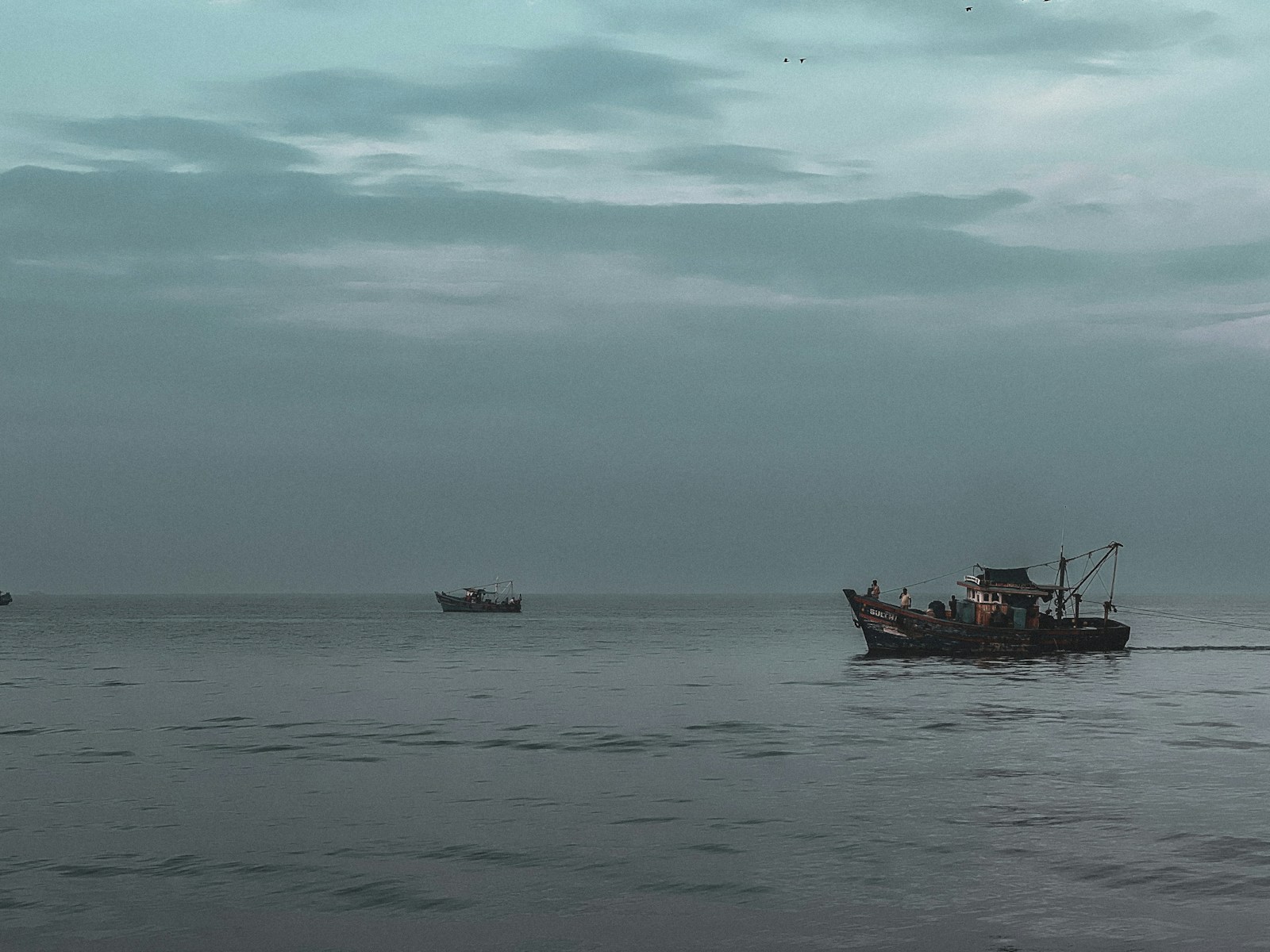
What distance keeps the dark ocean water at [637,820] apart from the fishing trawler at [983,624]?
15.8 metres

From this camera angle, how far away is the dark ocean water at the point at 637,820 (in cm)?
1731

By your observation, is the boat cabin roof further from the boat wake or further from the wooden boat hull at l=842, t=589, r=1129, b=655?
the boat wake

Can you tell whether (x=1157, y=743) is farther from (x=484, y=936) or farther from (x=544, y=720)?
(x=484, y=936)

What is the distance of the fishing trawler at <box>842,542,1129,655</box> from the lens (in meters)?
75.9

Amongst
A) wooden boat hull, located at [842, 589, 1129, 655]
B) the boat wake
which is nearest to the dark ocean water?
wooden boat hull, located at [842, 589, 1129, 655]

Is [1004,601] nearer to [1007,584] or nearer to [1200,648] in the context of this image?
[1007,584]

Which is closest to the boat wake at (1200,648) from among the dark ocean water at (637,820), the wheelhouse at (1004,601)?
the wheelhouse at (1004,601)

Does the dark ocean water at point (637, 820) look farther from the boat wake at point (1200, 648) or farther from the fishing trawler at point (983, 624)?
the boat wake at point (1200, 648)

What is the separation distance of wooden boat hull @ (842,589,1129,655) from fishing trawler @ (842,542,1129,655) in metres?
0.05

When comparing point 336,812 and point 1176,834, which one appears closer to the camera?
point 1176,834

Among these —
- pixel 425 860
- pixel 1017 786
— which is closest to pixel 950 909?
pixel 425 860

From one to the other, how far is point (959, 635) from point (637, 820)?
54.3 m

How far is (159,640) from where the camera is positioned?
4931 inches

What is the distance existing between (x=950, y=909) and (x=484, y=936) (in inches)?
274
